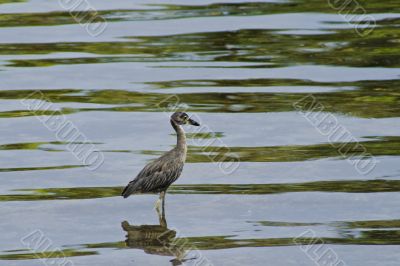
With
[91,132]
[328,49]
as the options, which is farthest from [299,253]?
[328,49]

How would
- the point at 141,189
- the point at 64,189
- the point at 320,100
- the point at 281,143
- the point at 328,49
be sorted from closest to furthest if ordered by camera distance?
the point at 141,189, the point at 64,189, the point at 281,143, the point at 320,100, the point at 328,49

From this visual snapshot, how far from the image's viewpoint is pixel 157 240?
570 inches

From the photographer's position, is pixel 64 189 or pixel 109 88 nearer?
pixel 64 189

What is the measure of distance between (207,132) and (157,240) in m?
5.69

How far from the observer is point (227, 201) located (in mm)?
16125

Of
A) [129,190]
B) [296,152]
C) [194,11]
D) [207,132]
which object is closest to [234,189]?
[129,190]

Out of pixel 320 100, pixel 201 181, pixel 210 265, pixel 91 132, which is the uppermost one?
A: pixel 320 100

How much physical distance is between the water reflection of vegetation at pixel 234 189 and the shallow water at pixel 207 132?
0.15 ft

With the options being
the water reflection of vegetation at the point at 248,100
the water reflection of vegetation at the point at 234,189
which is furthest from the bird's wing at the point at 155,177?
the water reflection of vegetation at the point at 248,100

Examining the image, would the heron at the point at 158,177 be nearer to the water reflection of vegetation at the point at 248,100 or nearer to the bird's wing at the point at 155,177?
the bird's wing at the point at 155,177

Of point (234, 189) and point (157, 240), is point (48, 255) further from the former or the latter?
point (234, 189)

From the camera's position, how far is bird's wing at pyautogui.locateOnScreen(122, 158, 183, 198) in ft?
51.5

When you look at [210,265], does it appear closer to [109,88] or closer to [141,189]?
[141,189]

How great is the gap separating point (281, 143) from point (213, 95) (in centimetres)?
356
